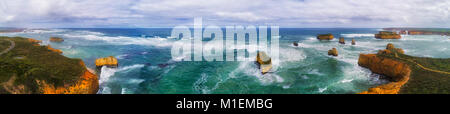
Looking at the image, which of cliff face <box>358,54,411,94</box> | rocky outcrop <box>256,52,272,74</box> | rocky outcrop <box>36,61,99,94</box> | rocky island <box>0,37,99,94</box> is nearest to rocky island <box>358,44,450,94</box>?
cliff face <box>358,54,411,94</box>

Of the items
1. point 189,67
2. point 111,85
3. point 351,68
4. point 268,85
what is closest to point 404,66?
point 351,68

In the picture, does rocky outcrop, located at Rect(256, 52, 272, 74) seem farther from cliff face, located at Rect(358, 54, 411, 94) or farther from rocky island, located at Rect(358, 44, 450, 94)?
cliff face, located at Rect(358, 54, 411, 94)

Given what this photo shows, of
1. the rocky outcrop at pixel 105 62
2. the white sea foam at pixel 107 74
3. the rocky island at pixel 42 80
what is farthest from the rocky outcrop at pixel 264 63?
the rocky outcrop at pixel 105 62

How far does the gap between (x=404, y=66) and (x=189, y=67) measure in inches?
1197

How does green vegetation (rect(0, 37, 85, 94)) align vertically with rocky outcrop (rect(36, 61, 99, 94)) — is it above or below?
above

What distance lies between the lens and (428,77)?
2086 cm

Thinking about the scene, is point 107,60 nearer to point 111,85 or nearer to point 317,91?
point 111,85

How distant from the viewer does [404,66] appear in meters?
24.0

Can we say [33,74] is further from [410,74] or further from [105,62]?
[410,74]

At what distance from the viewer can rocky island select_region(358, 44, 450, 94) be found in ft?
57.1

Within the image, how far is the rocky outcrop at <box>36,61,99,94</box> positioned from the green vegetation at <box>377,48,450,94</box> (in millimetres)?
30720

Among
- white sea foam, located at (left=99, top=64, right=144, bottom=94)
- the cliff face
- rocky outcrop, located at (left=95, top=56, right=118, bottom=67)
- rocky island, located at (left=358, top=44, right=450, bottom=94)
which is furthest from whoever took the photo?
rocky outcrop, located at (left=95, top=56, right=118, bottom=67)

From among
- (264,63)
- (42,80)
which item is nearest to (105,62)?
(42,80)

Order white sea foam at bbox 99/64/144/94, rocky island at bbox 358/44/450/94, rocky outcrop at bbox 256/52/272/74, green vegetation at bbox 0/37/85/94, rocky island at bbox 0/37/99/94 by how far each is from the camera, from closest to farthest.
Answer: rocky island at bbox 0/37/99/94
green vegetation at bbox 0/37/85/94
rocky island at bbox 358/44/450/94
white sea foam at bbox 99/64/144/94
rocky outcrop at bbox 256/52/272/74
